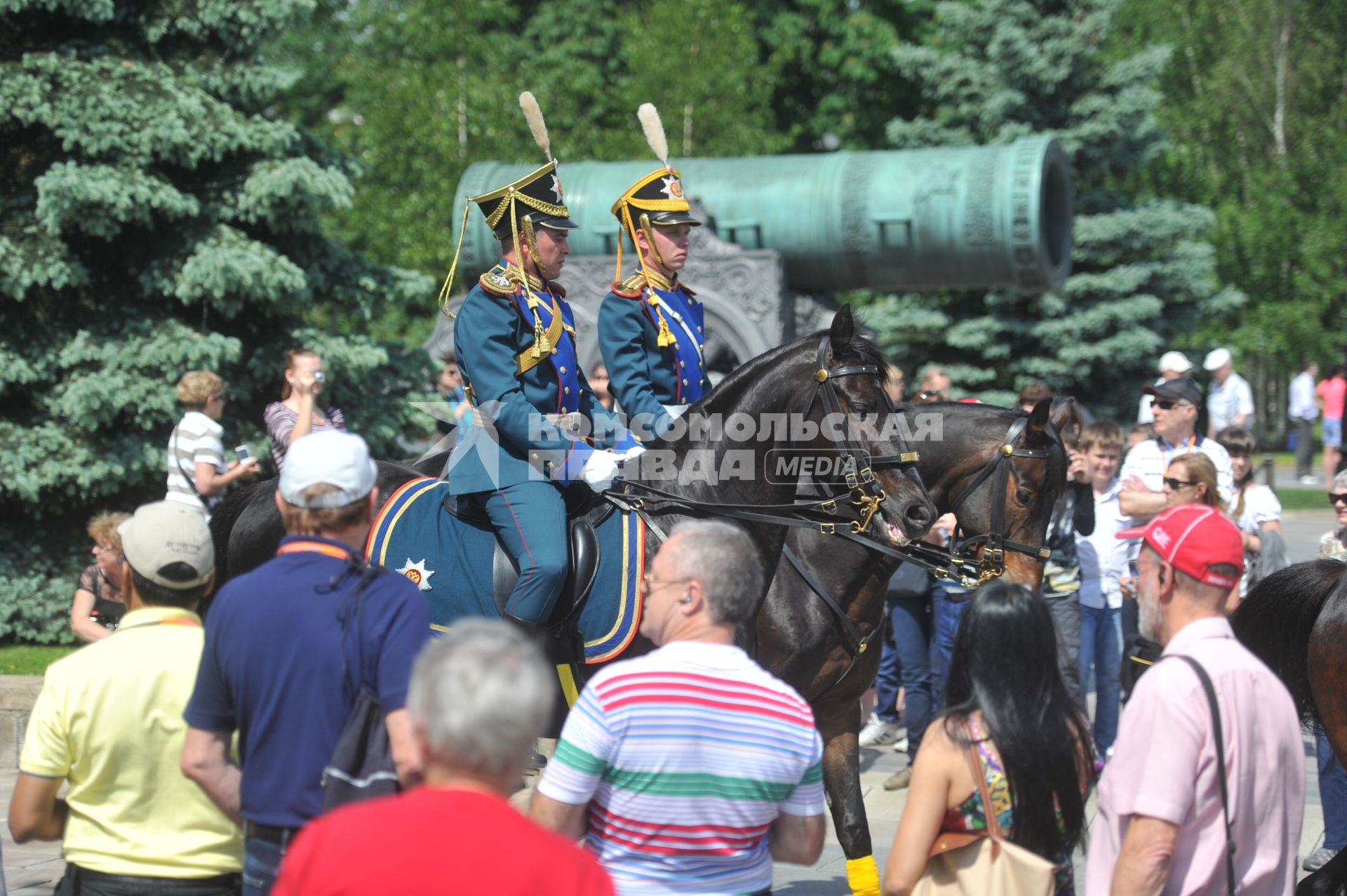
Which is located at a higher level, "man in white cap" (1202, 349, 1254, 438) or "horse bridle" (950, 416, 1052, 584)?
"horse bridle" (950, 416, 1052, 584)

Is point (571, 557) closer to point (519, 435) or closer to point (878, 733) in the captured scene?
point (519, 435)

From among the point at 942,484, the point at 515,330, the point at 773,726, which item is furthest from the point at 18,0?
the point at 773,726

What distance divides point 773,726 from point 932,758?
0.42 meters

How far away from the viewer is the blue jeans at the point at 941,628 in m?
8.24

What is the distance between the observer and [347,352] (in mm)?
10914

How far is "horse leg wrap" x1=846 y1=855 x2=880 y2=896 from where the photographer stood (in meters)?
5.58

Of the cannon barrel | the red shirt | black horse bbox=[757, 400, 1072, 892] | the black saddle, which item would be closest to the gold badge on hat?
the black saddle

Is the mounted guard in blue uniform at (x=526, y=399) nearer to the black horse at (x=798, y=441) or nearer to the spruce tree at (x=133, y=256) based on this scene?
the black horse at (x=798, y=441)

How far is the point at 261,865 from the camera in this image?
3352 millimetres

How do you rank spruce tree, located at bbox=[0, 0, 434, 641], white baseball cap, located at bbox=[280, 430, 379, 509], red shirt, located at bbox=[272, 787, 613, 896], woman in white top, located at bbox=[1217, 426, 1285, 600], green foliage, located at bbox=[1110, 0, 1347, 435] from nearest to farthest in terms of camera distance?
red shirt, located at bbox=[272, 787, 613, 896] < white baseball cap, located at bbox=[280, 430, 379, 509] < woman in white top, located at bbox=[1217, 426, 1285, 600] < spruce tree, located at bbox=[0, 0, 434, 641] < green foliage, located at bbox=[1110, 0, 1347, 435]

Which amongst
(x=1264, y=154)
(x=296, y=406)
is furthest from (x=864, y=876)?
(x=1264, y=154)

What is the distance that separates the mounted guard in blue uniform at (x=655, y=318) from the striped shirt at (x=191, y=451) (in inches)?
119

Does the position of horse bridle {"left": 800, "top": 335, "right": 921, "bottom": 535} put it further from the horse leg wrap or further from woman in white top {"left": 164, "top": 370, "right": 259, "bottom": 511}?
woman in white top {"left": 164, "top": 370, "right": 259, "bottom": 511}

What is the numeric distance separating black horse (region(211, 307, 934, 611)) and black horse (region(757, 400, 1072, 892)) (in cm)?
23
